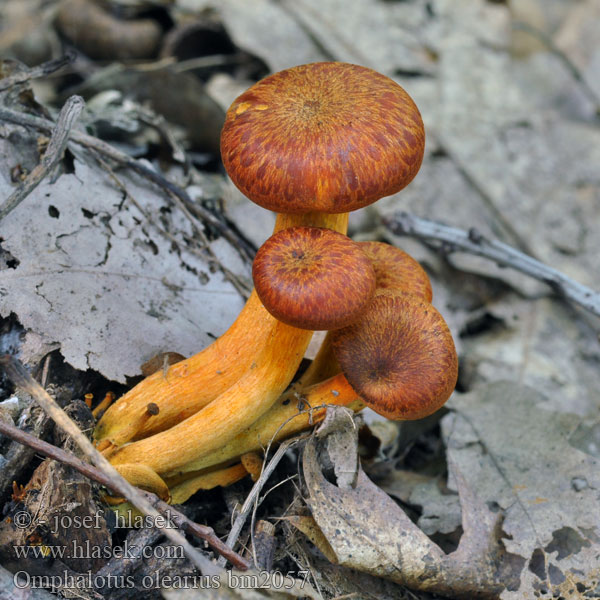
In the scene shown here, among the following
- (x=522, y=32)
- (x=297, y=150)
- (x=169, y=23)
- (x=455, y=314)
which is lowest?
(x=455, y=314)

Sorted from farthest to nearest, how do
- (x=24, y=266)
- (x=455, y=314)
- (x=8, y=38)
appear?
(x=8, y=38) → (x=455, y=314) → (x=24, y=266)

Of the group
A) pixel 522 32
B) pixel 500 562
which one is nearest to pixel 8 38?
pixel 522 32

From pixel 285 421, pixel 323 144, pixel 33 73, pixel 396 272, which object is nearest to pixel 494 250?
pixel 396 272

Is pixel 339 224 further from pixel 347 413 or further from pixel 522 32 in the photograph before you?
pixel 522 32

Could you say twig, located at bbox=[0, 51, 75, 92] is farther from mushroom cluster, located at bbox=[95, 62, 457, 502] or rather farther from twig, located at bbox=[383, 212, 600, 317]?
twig, located at bbox=[383, 212, 600, 317]

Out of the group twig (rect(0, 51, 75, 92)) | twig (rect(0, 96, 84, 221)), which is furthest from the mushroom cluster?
twig (rect(0, 51, 75, 92))

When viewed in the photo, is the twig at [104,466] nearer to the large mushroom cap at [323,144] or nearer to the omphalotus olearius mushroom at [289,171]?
the omphalotus olearius mushroom at [289,171]
